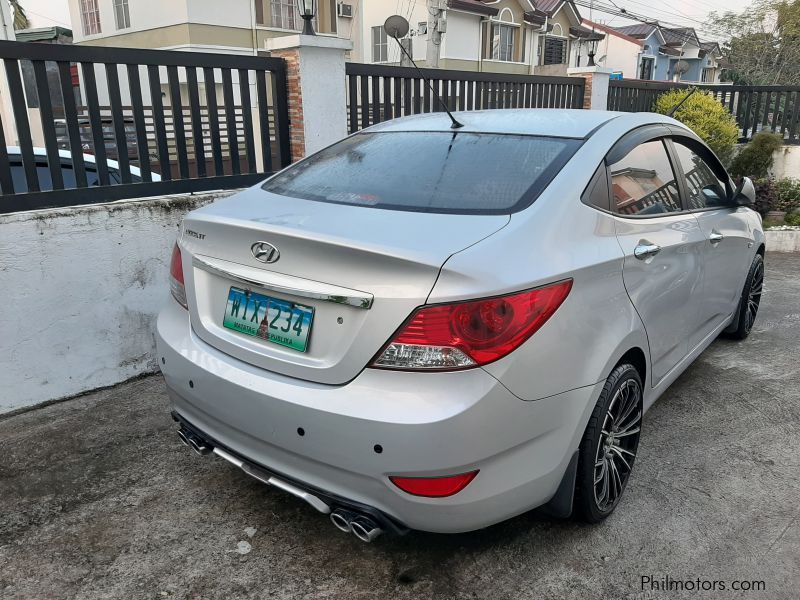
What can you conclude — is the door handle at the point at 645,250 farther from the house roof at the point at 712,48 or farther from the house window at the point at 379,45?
the house roof at the point at 712,48

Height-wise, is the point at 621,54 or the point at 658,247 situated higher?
the point at 621,54

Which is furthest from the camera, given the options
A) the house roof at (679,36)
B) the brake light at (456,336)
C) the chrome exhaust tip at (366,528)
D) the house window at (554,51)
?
the house roof at (679,36)

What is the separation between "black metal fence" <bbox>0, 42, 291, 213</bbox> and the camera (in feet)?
12.2

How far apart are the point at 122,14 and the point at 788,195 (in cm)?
2299

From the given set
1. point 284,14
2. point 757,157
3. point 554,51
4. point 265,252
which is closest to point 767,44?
point 554,51

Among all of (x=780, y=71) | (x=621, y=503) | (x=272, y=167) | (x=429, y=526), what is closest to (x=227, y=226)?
(x=429, y=526)

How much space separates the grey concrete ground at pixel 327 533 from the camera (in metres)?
2.31

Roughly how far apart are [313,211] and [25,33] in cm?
2272

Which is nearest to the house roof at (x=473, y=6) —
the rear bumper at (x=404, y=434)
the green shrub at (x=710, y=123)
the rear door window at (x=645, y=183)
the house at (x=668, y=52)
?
the house at (x=668, y=52)

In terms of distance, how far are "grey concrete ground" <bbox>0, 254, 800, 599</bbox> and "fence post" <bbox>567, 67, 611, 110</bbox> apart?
19.6ft

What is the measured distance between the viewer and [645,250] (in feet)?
8.50

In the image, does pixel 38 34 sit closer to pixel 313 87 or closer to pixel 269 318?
pixel 313 87

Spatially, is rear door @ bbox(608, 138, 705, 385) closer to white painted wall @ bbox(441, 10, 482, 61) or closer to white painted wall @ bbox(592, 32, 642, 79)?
white painted wall @ bbox(441, 10, 482, 61)

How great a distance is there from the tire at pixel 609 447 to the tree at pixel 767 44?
3552 centimetres
